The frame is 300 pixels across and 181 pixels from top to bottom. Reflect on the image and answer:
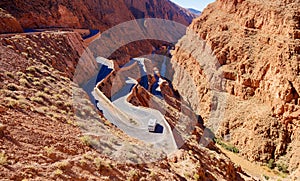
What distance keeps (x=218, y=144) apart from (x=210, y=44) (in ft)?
67.8

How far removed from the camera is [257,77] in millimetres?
34031

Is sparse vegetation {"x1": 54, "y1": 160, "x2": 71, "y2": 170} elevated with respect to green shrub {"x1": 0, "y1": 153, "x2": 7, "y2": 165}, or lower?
lower

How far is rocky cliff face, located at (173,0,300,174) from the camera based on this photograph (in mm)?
28562

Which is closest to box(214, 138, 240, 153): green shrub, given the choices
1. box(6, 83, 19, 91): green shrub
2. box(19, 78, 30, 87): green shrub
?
box(19, 78, 30, 87): green shrub

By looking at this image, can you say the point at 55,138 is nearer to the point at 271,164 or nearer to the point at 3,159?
the point at 3,159

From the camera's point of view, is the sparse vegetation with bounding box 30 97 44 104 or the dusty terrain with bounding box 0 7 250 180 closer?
the dusty terrain with bounding box 0 7 250 180

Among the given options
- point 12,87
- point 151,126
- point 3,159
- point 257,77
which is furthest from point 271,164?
point 3,159

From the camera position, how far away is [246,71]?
118ft

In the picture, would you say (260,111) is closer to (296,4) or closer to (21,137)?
(296,4)

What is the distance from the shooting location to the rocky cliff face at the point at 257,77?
28.6 meters

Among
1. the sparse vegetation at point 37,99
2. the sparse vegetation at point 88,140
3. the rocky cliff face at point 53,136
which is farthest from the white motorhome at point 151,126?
the sparse vegetation at point 37,99

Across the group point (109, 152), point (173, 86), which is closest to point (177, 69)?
point (173, 86)

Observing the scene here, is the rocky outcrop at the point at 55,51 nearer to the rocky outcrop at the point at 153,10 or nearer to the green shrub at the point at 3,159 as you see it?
the green shrub at the point at 3,159

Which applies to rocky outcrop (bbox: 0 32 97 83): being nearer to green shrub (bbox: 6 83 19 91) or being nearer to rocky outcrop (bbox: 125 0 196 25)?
green shrub (bbox: 6 83 19 91)
